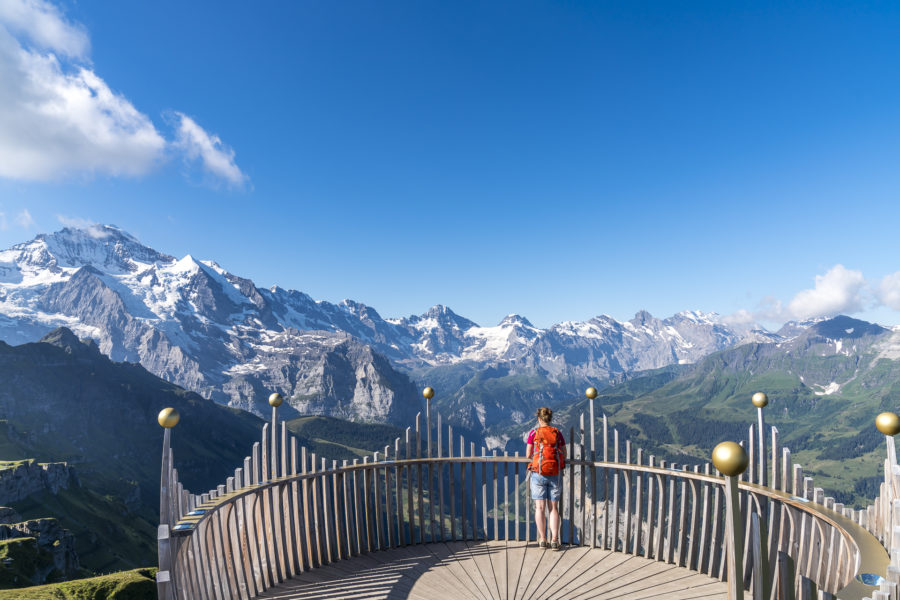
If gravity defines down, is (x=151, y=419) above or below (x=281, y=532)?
below

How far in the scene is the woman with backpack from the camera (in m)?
8.38

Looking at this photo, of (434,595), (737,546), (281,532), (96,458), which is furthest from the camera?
(96,458)

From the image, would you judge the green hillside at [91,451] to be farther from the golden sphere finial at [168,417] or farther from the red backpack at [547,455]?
the golden sphere finial at [168,417]

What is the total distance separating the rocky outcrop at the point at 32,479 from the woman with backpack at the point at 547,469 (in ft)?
406

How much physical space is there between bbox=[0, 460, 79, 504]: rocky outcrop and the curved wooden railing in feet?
397

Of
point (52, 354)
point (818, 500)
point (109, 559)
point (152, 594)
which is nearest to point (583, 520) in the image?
point (818, 500)

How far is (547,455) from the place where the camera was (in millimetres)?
8391

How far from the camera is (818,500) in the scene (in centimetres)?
591

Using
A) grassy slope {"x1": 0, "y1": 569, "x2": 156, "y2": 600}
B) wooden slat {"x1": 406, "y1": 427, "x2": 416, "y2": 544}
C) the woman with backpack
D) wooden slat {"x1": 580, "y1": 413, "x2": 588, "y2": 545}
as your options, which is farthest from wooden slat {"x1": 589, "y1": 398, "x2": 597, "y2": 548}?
grassy slope {"x1": 0, "y1": 569, "x2": 156, "y2": 600}

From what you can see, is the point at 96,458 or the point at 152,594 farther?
the point at 96,458

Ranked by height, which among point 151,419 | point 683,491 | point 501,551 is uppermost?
point 683,491

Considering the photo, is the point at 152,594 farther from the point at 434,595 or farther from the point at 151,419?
→ the point at 151,419

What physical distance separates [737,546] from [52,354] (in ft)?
842

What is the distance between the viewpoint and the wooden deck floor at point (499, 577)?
6.97 m
